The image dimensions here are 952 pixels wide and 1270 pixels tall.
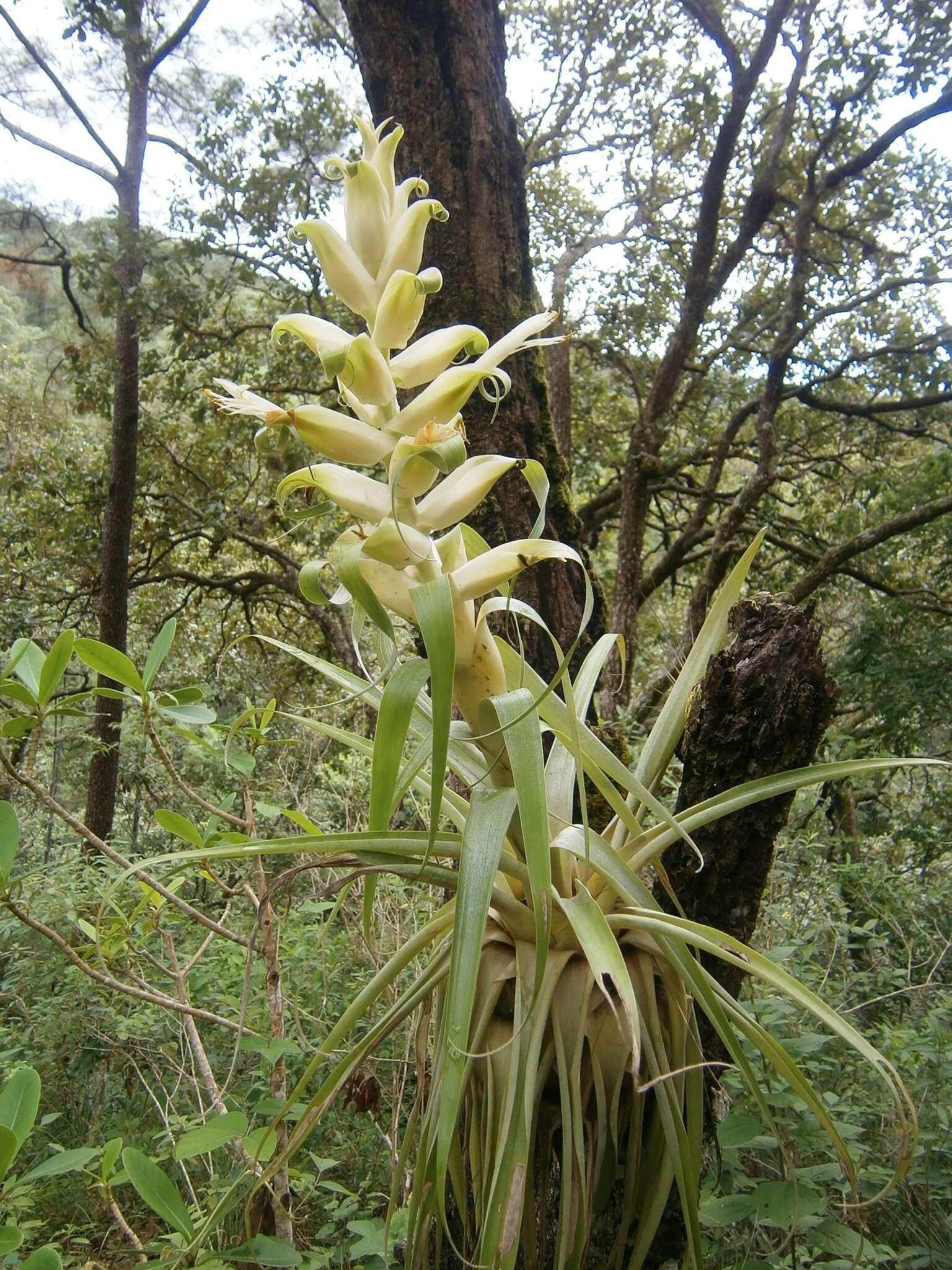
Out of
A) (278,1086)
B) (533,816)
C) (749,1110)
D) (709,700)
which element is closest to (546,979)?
(533,816)

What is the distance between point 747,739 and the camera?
3.64 feet

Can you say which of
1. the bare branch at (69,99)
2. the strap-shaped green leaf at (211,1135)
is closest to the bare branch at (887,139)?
the bare branch at (69,99)

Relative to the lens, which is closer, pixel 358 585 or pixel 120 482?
pixel 358 585

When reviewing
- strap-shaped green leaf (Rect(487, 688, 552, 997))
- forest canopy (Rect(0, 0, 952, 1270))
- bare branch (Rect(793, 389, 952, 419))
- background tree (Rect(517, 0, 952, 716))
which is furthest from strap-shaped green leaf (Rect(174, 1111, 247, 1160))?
bare branch (Rect(793, 389, 952, 419))

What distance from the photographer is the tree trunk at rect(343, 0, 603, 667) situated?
182cm

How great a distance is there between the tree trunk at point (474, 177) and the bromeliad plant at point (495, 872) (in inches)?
30.7

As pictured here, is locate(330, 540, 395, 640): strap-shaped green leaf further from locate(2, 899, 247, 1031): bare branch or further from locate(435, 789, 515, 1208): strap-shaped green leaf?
locate(2, 899, 247, 1031): bare branch

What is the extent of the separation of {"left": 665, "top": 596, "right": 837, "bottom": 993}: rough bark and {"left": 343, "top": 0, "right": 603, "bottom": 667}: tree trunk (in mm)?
636

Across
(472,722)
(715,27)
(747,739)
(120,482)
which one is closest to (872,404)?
(715,27)

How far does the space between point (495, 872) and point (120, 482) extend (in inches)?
230

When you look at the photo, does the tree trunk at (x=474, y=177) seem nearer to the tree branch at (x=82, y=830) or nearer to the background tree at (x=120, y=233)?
the tree branch at (x=82, y=830)

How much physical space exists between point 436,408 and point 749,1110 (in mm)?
1235

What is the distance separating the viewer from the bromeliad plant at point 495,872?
82cm

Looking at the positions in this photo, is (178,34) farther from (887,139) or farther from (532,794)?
(532,794)
